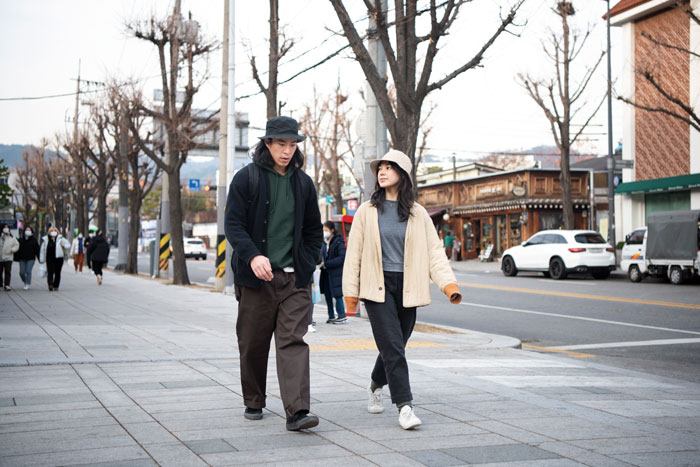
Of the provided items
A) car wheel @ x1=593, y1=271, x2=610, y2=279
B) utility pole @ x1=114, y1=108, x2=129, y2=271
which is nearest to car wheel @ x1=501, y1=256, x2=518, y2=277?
car wheel @ x1=593, y1=271, x2=610, y2=279

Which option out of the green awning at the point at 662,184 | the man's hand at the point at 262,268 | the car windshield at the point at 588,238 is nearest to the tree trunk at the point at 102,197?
the car windshield at the point at 588,238

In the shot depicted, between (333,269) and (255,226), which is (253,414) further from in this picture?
(333,269)

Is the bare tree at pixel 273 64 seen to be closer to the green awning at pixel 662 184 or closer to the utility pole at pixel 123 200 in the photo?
the utility pole at pixel 123 200

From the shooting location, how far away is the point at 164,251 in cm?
2842

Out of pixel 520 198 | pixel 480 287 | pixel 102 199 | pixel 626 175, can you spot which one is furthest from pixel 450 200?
pixel 480 287

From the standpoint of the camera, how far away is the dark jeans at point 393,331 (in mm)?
4812

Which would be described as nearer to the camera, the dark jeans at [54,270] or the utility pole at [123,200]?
the dark jeans at [54,270]

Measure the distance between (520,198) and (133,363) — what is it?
3368 cm

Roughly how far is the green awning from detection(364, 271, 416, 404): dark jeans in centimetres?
2717

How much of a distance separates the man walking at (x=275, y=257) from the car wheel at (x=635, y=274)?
68.6 feet

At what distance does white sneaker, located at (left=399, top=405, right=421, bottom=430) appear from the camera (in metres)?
4.66

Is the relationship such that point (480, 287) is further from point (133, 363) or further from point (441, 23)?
point (133, 363)

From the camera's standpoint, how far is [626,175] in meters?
33.7

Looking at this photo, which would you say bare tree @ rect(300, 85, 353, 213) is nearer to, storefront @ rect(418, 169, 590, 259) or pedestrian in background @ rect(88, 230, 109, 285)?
storefront @ rect(418, 169, 590, 259)
